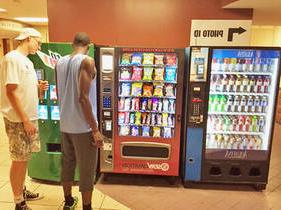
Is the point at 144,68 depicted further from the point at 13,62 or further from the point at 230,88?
the point at 13,62

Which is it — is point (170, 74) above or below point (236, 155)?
above

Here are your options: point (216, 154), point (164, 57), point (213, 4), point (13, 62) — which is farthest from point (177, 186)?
point (213, 4)

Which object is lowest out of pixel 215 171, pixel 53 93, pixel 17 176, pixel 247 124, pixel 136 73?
pixel 215 171

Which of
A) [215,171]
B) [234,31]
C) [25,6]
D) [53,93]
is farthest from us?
[25,6]

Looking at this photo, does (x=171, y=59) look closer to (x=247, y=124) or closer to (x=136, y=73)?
(x=136, y=73)

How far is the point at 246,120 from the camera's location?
2924 millimetres

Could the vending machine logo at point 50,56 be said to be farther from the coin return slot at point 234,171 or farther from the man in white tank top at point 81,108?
the coin return slot at point 234,171

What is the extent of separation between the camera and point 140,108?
9.50 ft

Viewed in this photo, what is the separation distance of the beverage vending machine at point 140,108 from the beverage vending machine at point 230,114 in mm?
172

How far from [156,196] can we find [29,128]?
151 centimetres

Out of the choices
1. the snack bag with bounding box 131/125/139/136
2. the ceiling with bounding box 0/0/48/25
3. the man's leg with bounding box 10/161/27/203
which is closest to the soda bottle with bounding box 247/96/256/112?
the snack bag with bounding box 131/125/139/136

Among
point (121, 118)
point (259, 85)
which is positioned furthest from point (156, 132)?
point (259, 85)

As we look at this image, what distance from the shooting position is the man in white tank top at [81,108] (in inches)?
74.4

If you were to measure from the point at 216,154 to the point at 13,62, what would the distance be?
2299mm
